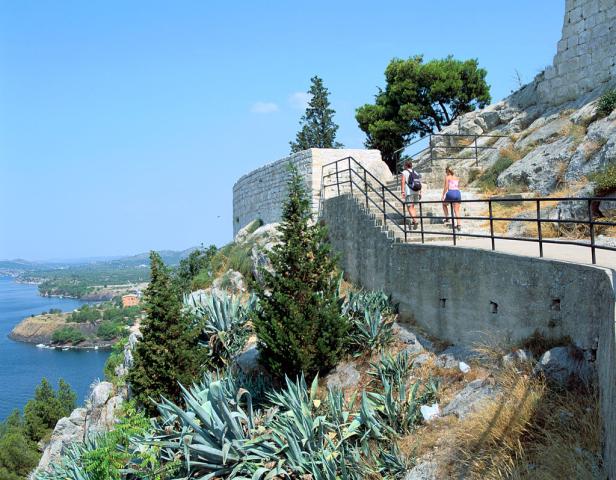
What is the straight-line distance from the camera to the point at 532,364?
21.9 ft

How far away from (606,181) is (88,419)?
542 inches

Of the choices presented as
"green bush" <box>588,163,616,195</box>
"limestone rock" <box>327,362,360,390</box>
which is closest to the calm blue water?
"limestone rock" <box>327,362,360,390</box>

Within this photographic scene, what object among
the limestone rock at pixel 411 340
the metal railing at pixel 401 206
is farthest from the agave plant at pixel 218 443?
the metal railing at pixel 401 206

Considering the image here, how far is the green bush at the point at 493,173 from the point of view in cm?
1528

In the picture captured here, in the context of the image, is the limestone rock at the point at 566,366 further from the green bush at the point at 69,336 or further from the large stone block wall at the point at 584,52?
the green bush at the point at 69,336

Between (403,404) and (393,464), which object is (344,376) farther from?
(393,464)

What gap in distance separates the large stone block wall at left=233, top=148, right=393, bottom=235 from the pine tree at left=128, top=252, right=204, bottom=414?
19.0ft

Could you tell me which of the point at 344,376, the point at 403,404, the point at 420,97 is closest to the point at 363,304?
the point at 344,376

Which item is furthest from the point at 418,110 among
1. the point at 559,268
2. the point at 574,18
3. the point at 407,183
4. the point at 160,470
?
the point at 160,470

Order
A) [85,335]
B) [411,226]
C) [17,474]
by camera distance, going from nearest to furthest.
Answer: [411,226] → [17,474] → [85,335]

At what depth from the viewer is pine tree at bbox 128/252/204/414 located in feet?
34.0

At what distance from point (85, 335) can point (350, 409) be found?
3722 inches

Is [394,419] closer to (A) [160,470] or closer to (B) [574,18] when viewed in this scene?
(A) [160,470]

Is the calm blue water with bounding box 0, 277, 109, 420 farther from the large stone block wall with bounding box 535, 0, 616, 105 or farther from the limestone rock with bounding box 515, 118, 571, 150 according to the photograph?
the large stone block wall with bounding box 535, 0, 616, 105
